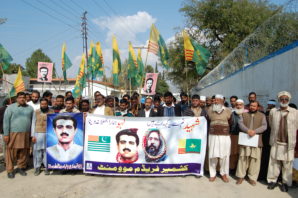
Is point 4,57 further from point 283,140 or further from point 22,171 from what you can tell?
point 283,140

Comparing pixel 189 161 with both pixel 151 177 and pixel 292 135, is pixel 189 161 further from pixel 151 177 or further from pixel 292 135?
pixel 292 135

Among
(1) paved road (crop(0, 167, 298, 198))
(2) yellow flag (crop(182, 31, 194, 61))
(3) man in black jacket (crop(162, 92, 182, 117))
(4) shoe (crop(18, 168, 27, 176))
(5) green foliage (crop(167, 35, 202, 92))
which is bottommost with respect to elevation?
(1) paved road (crop(0, 167, 298, 198))

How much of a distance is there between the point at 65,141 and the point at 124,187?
164 centimetres

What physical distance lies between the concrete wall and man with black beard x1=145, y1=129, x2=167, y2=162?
3.22 metres

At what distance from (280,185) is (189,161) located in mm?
1742

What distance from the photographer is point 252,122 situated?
188 inches

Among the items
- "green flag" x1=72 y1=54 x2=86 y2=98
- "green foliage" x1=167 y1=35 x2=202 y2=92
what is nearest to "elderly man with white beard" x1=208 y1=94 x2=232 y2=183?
"green flag" x1=72 y1=54 x2=86 y2=98

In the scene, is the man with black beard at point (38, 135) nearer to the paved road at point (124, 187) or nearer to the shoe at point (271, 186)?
the paved road at point (124, 187)

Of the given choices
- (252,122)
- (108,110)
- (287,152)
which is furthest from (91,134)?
(287,152)

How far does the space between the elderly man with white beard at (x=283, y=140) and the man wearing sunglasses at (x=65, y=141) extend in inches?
148

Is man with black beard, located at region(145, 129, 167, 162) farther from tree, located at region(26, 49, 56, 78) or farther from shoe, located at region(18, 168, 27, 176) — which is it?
tree, located at region(26, 49, 56, 78)

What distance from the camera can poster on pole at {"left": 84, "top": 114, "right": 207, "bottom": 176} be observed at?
5062 mm

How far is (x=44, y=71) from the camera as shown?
1002 cm

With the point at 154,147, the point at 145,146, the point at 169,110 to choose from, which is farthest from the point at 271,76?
the point at 145,146
